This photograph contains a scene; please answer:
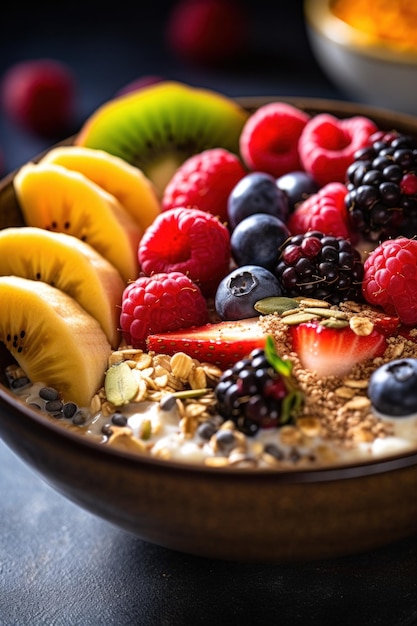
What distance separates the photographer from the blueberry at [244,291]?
122 cm

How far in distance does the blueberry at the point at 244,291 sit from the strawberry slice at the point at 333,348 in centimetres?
10

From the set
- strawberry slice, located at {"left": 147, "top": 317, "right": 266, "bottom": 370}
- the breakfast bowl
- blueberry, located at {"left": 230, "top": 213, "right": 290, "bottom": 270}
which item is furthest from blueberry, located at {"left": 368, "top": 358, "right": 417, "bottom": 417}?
the breakfast bowl

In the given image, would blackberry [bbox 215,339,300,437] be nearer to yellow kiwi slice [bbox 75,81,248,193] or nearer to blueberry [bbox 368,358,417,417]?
blueberry [bbox 368,358,417,417]

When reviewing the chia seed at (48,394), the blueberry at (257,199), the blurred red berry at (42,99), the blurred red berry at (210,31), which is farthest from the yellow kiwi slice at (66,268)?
the blurred red berry at (210,31)

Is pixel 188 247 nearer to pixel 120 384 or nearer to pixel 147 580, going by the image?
pixel 120 384

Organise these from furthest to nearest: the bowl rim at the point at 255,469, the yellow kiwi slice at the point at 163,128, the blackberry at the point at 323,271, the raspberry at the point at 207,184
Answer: the yellow kiwi slice at the point at 163,128 < the raspberry at the point at 207,184 < the blackberry at the point at 323,271 < the bowl rim at the point at 255,469

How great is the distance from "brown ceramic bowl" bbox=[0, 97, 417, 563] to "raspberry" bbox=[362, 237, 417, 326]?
32cm

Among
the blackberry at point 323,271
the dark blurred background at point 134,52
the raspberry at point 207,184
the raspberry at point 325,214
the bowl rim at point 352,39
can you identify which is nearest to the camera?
the blackberry at point 323,271

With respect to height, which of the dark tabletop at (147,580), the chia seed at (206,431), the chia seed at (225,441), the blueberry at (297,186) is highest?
the blueberry at (297,186)

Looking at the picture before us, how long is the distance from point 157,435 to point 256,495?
19 centimetres

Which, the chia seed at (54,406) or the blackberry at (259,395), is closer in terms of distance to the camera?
the blackberry at (259,395)

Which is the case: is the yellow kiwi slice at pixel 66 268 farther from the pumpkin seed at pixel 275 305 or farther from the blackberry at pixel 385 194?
the blackberry at pixel 385 194

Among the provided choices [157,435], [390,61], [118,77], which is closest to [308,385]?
[157,435]

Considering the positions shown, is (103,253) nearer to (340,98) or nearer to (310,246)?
(310,246)
